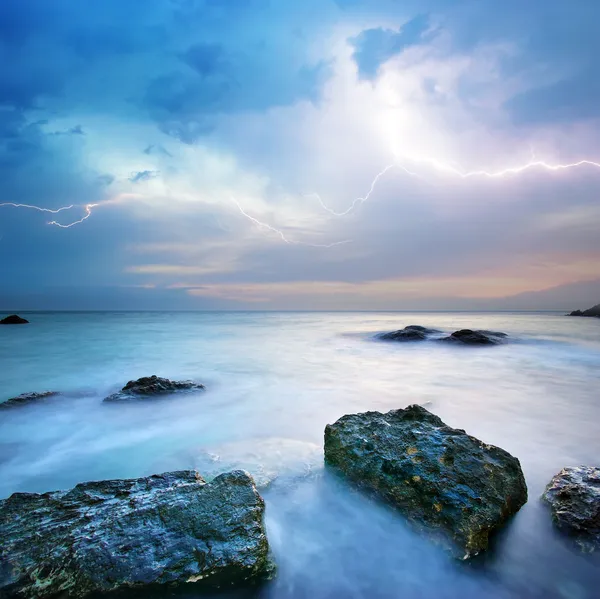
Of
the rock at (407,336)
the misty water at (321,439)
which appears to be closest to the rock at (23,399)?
the misty water at (321,439)

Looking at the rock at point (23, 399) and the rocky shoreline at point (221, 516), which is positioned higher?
the rocky shoreline at point (221, 516)

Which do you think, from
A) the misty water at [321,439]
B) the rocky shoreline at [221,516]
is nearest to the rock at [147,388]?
the misty water at [321,439]

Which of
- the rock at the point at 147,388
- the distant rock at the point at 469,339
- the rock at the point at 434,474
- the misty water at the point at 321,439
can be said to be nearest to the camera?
the misty water at the point at 321,439

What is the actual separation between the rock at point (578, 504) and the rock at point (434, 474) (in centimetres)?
29

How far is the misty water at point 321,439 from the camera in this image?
272cm

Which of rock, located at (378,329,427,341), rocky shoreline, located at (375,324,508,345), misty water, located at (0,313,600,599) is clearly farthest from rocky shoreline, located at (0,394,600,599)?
rock, located at (378,329,427,341)

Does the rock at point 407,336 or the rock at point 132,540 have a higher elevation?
the rock at point 132,540

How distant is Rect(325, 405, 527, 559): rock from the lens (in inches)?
113

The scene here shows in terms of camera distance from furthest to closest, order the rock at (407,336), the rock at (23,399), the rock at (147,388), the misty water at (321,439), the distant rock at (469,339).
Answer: the rock at (407,336) → the distant rock at (469,339) → the rock at (147,388) → the rock at (23,399) → the misty water at (321,439)

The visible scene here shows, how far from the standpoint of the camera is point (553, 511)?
3.24 meters

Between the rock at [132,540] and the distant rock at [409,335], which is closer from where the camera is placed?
the rock at [132,540]

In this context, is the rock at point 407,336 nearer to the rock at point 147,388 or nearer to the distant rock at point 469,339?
the distant rock at point 469,339

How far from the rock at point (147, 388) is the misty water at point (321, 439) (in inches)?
14.5

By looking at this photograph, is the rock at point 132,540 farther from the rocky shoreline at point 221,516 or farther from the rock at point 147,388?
the rock at point 147,388
